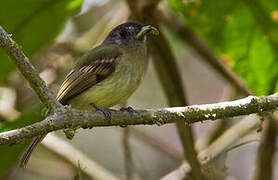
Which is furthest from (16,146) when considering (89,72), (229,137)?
(229,137)

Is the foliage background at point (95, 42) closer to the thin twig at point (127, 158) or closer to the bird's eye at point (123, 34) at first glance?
the bird's eye at point (123, 34)

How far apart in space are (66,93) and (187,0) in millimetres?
1195

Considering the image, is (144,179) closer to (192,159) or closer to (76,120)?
(192,159)

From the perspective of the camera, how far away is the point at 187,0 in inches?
155

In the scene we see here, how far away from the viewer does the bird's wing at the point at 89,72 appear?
3.39 meters

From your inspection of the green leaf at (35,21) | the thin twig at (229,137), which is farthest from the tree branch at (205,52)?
the green leaf at (35,21)

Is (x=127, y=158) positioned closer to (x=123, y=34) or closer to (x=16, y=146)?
(x=16, y=146)

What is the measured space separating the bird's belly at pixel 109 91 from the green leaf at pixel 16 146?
27cm

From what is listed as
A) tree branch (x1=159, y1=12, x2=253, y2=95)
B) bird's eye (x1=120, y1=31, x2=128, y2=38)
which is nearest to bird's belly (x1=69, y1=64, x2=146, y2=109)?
bird's eye (x1=120, y1=31, x2=128, y2=38)

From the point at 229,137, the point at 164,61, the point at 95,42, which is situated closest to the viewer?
the point at 164,61

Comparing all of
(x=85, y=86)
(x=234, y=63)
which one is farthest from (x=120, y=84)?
(x=234, y=63)

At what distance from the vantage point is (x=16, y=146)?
345cm

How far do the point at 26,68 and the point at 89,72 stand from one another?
1.13 meters

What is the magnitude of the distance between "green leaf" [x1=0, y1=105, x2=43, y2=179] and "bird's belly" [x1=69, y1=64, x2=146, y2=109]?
267mm
